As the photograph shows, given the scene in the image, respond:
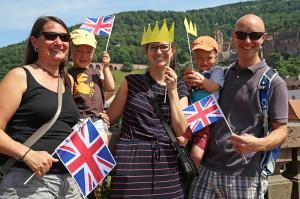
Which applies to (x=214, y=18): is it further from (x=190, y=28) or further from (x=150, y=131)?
(x=150, y=131)

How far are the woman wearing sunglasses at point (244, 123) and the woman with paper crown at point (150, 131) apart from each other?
0.39m

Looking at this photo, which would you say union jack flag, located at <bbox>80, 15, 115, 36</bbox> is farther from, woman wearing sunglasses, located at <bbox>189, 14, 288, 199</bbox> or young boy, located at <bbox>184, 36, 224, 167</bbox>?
woman wearing sunglasses, located at <bbox>189, 14, 288, 199</bbox>

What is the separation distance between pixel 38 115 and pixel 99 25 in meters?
2.31

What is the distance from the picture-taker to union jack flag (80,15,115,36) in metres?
5.22

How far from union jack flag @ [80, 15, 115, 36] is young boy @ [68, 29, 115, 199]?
0.58 m

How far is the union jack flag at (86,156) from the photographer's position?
3293 millimetres

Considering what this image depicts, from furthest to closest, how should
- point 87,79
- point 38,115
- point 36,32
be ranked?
point 87,79, point 36,32, point 38,115

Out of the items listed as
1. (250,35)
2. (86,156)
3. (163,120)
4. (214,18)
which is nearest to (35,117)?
(86,156)

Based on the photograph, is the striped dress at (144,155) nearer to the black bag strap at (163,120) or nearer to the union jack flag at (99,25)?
the black bag strap at (163,120)

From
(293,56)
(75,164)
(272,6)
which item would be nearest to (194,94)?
(75,164)

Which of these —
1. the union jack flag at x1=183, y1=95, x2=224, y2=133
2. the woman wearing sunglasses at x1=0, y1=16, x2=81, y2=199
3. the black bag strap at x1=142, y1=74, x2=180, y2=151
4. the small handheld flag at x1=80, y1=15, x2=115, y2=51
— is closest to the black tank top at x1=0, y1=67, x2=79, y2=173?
the woman wearing sunglasses at x1=0, y1=16, x2=81, y2=199

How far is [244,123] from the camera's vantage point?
3.89 metres

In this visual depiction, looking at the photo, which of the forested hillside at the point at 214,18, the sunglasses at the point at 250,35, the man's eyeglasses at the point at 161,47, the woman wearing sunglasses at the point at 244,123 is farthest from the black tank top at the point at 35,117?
the forested hillside at the point at 214,18

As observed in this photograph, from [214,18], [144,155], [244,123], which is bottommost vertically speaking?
[214,18]
